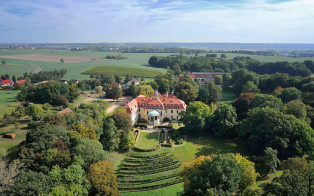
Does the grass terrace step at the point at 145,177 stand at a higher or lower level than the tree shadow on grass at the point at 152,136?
lower

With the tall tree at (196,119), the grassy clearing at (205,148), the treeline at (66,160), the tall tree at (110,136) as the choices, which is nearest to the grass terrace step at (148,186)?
the treeline at (66,160)

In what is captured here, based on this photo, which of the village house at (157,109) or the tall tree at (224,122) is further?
the village house at (157,109)

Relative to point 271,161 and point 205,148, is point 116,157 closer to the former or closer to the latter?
point 205,148

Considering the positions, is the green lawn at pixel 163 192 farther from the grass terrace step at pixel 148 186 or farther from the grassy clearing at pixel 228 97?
the grassy clearing at pixel 228 97

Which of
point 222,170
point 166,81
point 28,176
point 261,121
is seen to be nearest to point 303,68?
point 166,81

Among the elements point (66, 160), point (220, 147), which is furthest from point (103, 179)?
point (220, 147)

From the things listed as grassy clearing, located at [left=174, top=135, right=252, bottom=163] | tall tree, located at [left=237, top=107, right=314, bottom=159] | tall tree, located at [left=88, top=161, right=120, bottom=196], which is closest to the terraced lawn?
grassy clearing, located at [left=174, top=135, right=252, bottom=163]

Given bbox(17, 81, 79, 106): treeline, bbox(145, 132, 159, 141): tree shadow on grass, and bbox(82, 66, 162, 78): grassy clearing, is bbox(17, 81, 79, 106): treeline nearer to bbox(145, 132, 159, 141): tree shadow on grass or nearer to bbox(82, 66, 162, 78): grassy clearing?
bbox(145, 132, 159, 141): tree shadow on grass
